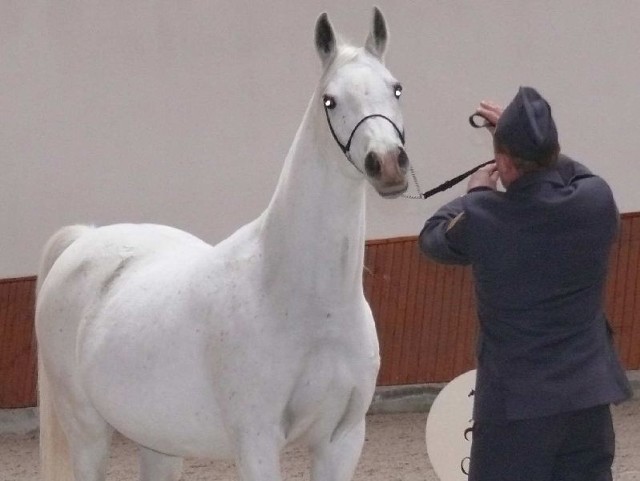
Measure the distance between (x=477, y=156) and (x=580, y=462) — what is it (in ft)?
11.2

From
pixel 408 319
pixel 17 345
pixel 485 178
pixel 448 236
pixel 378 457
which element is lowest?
pixel 378 457

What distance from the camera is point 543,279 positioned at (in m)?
2.05

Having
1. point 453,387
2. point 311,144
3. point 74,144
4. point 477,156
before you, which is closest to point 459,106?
point 477,156

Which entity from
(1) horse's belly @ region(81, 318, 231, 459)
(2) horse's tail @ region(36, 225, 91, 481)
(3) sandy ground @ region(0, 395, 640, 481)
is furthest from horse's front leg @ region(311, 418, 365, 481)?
(3) sandy ground @ region(0, 395, 640, 481)

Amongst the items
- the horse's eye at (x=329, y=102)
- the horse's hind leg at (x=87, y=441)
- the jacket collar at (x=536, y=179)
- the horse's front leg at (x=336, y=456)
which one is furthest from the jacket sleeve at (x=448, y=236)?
the horse's hind leg at (x=87, y=441)

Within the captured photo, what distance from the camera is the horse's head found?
1.99m

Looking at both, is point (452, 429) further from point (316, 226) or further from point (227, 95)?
point (227, 95)

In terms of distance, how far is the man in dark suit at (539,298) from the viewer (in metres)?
2.04

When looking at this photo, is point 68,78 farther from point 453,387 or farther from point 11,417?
point 453,387

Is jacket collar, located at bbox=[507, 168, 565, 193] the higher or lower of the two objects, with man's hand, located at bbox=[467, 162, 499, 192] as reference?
higher

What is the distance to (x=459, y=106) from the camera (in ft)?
17.8

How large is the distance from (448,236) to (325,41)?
1.62 feet

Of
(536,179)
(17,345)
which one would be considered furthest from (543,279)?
(17,345)

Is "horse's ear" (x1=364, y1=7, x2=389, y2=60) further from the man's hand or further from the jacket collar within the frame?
the jacket collar
